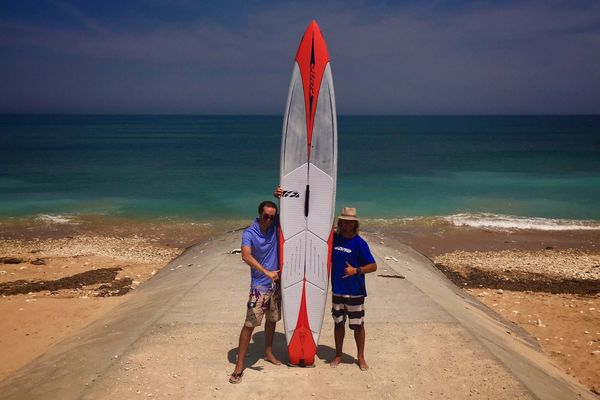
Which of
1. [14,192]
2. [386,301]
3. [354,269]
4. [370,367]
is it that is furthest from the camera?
[14,192]

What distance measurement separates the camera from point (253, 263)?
446 cm

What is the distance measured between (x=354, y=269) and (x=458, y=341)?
204cm

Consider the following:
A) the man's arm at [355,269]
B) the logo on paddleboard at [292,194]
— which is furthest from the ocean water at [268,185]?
the man's arm at [355,269]

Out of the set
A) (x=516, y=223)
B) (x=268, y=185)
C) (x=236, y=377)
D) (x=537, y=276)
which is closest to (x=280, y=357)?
(x=236, y=377)

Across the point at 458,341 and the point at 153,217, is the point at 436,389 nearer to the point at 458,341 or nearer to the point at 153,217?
the point at 458,341

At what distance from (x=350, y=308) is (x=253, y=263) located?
1060mm

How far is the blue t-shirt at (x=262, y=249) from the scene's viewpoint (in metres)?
4.54

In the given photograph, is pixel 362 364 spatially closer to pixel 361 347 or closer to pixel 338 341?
pixel 361 347

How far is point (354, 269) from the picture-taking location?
4.48 m

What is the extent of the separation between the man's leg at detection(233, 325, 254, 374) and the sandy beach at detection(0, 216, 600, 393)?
11.7 ft

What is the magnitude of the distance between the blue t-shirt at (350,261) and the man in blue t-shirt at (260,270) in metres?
0.60

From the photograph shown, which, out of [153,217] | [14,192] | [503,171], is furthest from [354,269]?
[503,171]

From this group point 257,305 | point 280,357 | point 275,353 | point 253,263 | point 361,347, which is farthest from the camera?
point 275,353

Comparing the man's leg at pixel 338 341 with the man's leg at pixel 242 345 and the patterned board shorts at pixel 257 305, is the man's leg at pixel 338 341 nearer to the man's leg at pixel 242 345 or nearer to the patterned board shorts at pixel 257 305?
the patterned board shorts at pixel 257 305
